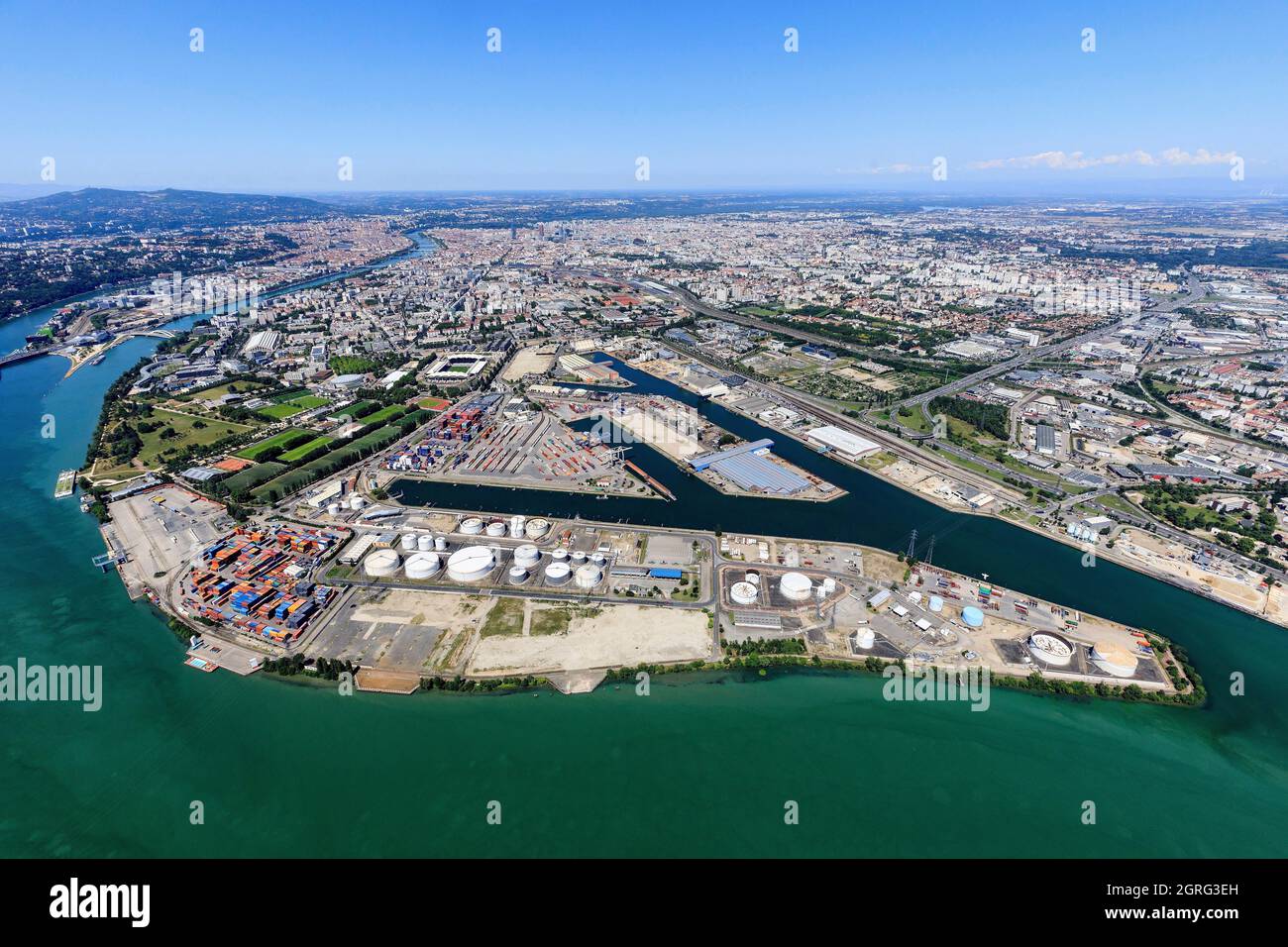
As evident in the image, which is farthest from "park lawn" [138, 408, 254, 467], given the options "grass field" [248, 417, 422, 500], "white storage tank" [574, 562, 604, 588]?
"white storage tank" [574, 562, 604, 588]

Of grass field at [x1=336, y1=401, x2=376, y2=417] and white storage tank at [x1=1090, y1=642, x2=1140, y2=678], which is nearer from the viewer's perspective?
white storage tank at [x1=1090, y1=642, x2=1140, y2=678]

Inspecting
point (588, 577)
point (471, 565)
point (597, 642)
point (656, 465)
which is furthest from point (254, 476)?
point (597, 642)

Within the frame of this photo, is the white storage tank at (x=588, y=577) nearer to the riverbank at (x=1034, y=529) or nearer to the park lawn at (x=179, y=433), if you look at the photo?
the riverbank at (x=1034, y=529)

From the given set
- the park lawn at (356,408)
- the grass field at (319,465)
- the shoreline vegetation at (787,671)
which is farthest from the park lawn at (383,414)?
the shoreline vegetation at (787,671)

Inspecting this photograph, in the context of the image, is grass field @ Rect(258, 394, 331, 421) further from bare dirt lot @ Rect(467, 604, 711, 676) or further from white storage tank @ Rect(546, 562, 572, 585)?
bare dirt lot @ Rect(467, 604, 711, 676)

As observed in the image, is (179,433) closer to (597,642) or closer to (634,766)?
(597,642)

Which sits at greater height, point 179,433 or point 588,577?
point 179,433

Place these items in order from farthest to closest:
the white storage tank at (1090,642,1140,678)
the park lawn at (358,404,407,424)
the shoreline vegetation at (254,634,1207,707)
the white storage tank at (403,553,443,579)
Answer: the park lawn at (358,404,407,424) < the white storage tank at (403,553,443,579) < the white storage tank at (1090,642,1140,678) < the shoreline vegetation at (254,634,1207,707)
